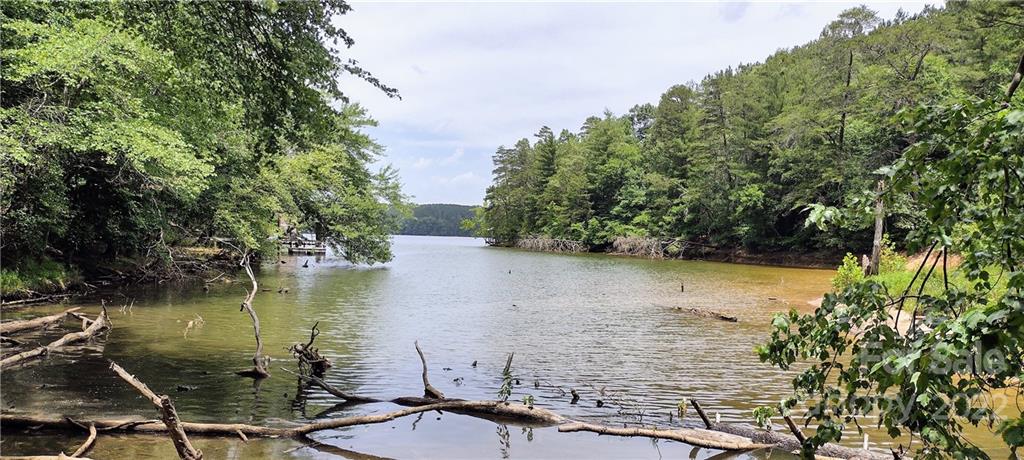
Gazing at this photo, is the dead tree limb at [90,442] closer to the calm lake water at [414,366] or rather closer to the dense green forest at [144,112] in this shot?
the calm lake water at [414,366]

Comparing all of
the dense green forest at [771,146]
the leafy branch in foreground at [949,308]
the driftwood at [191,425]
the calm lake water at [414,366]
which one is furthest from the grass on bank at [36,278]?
the dense green forest at [771,146]

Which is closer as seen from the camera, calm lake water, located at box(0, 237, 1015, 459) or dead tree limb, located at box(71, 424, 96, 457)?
dead tree limb, located at box(71, 424, 96, 457)

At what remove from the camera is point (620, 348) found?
14.4 meters

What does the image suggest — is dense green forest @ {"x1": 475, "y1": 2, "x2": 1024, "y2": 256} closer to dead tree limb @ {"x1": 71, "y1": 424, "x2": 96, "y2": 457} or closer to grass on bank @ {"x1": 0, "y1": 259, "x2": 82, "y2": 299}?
dead tree limb @ {"x1": 71, "y1": 424, "x2": 96, "y2": 457}

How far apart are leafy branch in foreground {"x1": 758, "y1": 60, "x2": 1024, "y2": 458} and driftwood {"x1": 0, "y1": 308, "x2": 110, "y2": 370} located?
10.9 m

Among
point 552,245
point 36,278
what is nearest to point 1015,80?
point 36,278

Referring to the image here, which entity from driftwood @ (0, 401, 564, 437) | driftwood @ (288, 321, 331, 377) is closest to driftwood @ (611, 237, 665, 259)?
driftwood @ (288, 321, 331, 377)

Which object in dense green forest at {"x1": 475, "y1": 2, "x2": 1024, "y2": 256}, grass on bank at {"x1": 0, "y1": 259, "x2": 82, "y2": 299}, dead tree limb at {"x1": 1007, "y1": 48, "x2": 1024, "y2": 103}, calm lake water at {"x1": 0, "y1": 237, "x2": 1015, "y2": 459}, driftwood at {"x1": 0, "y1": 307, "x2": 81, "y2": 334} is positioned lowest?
calm lake water at {"x1": 0, "y1": 237, "x2": 1015, "y2": 459}

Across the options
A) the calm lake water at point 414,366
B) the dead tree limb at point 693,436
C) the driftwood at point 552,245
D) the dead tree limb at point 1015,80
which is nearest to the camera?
the dead tree limb at point 1015,80

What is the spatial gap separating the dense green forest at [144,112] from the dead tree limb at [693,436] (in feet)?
21.0

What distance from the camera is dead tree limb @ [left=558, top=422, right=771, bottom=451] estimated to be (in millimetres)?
6961

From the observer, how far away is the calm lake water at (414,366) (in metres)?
7.45

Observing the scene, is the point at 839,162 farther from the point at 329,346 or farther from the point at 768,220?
the point at 329,346

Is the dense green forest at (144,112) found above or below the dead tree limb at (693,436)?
above
